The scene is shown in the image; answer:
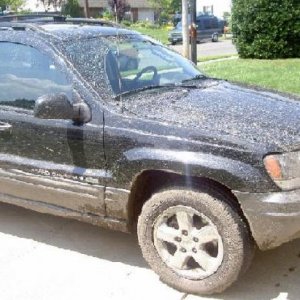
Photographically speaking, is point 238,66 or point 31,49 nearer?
point 31,49

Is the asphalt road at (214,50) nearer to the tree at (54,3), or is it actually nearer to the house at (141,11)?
the tree at (54,3)

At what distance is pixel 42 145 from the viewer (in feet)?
13.3

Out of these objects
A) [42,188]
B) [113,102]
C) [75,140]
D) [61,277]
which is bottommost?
[61,277]

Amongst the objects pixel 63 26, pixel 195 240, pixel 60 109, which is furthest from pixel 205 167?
pixel 63 26

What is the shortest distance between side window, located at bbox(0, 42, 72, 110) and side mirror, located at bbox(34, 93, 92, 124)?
18 cm

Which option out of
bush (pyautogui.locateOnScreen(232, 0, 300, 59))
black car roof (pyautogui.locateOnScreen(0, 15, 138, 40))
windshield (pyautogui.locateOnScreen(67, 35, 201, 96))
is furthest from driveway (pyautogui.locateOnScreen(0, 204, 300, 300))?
bush (pyautogui.locateOnScreen(232, 0, 300, 59))

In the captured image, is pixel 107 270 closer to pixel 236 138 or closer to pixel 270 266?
pixel 270 266

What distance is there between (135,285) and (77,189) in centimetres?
78

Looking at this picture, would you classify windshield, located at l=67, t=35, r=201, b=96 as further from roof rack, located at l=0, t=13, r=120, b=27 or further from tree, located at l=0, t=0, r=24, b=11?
tree, located at l=0, t=0, r=24, b=11

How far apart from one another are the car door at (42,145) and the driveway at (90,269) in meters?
0.40

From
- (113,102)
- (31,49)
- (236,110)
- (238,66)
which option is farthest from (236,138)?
(238,66)

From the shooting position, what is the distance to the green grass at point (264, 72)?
37.5ft

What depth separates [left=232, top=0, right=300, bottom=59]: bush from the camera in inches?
649

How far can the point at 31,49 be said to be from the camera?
425 centimetres
